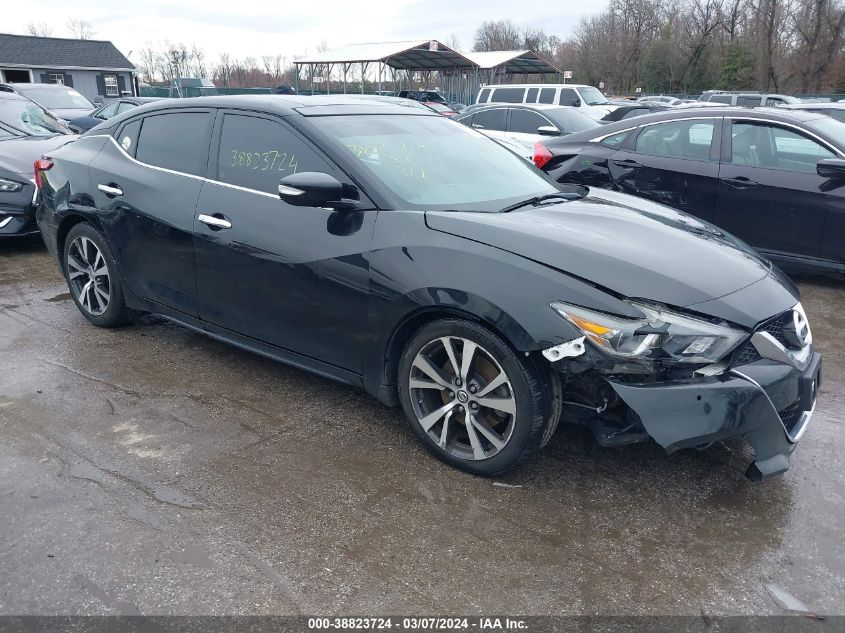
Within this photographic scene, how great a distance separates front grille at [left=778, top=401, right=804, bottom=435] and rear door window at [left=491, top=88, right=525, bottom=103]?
18474mm

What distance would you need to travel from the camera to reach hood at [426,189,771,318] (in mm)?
Result: 2857

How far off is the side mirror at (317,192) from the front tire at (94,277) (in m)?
1.93

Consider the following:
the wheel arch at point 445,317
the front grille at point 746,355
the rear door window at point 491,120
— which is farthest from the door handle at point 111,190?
the rear door window at point 491,120

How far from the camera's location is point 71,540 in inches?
107

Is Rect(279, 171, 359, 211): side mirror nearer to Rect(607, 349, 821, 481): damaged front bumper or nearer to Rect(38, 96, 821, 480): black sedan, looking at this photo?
Rect(38, 96, 821, 480): black sedan

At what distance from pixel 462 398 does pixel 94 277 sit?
3118 millimetres

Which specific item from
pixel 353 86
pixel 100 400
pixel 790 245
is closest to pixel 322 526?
pixel 100 400

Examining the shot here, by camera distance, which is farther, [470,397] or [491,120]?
[491,120]

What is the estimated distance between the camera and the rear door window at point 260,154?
3684 millimetres

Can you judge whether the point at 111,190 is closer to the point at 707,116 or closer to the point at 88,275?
the point at 88,275

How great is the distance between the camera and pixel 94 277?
4.92m

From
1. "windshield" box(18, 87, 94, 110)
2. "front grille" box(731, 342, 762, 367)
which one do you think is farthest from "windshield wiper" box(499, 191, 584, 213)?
"windshield" box(18, 87, 94, 110)

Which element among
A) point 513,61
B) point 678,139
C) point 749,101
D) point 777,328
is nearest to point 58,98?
point 678,139

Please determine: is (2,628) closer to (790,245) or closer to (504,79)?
(790,245)
